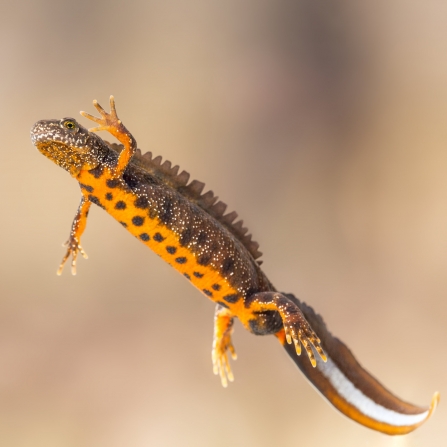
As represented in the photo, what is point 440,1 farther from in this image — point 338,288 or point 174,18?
point 338,288

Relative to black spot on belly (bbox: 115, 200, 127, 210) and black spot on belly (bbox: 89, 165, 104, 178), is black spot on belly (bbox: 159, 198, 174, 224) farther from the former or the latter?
black spot on belly (bbox: 89, 165, 104, 178)

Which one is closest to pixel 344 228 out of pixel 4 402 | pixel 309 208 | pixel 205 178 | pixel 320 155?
pixel 309 208

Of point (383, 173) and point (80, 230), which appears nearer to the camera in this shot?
point (80, 230)

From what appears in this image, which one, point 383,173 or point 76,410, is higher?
point 383,173

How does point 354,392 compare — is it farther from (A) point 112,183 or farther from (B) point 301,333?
(A) point 112,183

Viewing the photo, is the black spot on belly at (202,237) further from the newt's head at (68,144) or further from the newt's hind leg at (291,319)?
the newt's head at (68,144)

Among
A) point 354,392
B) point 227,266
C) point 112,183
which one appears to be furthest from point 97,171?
point 354,392

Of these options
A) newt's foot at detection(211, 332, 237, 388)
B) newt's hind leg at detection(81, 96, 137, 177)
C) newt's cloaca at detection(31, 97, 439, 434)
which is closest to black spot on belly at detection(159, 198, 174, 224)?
newt's cloaca at detection(31, 97, 439, 434)
